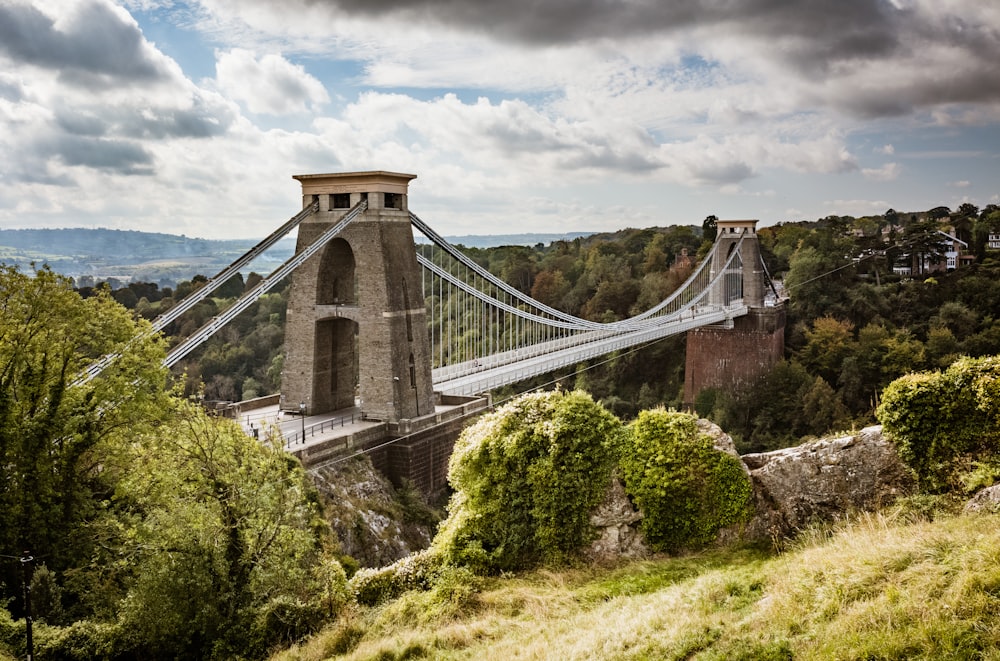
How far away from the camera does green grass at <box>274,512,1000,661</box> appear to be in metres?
5.55

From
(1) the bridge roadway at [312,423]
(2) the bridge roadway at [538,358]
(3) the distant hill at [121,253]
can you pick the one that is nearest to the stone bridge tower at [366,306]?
(1) the bridge roadway at [312,423]

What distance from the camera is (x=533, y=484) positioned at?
32.0 feet

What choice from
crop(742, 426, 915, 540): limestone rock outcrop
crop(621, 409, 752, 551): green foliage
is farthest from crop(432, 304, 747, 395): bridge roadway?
crop(742, 426, 915, 540): limestone rock outcrop

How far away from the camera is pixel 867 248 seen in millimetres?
42688

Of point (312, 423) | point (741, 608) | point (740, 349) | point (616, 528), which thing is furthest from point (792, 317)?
point (741, 608)

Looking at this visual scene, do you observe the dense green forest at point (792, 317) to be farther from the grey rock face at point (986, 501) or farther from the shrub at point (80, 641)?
the shrub at point (80, 641)

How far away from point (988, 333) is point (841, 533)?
29.9 m

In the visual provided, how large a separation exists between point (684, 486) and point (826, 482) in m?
1.56

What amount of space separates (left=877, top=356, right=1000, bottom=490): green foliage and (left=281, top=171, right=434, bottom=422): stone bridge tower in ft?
37.2

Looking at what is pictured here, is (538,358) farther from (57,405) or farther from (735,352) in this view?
(57,405)

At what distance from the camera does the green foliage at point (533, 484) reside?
9617mm

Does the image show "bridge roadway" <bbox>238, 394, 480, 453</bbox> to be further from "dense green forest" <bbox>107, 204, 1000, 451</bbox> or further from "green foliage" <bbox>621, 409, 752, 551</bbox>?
"dense green forest" <bbox>107, 204, 1000, 451</bbox>

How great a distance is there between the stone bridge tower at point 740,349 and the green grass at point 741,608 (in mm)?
29382

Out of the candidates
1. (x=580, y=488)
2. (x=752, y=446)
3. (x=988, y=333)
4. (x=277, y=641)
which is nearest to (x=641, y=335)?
(x=752, y=446)
